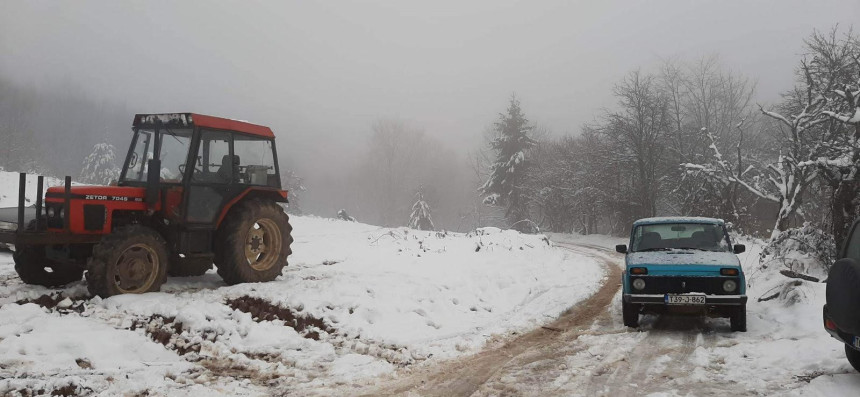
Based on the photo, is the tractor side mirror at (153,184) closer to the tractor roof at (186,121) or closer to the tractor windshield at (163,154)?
the tractor windshield at (163,154)

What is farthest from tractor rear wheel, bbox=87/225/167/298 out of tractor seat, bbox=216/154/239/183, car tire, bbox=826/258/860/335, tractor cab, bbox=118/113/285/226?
car tire, bbox=826/258/860/335

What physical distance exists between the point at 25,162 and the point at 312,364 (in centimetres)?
7712

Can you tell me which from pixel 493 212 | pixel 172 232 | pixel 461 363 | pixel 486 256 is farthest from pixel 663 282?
pixel 493 212

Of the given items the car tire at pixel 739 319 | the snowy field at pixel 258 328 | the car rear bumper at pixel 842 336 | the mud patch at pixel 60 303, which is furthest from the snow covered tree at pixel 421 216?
the car rear bumper at pixel 842 336

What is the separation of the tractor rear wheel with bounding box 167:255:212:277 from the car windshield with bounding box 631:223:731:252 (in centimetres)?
739

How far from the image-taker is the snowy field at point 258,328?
5.15 m

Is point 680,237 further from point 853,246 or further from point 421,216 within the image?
point 421,216

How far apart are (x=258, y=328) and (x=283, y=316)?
0.62 m

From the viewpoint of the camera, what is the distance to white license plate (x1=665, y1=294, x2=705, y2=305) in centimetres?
761

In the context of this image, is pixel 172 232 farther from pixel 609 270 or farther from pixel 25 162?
pixel 25 162

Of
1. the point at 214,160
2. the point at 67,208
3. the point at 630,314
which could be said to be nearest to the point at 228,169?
the point at 214,160

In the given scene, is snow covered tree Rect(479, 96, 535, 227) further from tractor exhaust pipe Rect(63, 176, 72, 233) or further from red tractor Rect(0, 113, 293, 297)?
tractor exhaust pipe Rect(63, 176, 72, 233)

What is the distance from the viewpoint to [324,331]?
23.5ft

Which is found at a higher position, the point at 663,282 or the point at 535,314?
the point at 663,282
